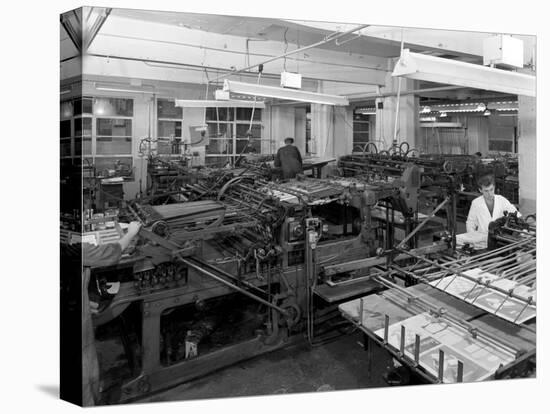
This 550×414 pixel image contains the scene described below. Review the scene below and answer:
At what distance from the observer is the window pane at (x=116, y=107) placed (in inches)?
152

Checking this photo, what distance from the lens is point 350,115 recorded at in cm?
469

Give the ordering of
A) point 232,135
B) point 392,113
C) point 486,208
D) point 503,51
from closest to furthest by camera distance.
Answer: point 503,51, point 486,208, point 392,113, point 232,135

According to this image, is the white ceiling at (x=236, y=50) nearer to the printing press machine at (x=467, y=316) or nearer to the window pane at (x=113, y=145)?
the window pane at (x=113, y=145)

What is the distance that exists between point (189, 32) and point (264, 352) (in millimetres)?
3041

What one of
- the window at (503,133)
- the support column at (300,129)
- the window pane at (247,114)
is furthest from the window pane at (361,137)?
the window at (503,133)

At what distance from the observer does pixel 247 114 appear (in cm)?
477

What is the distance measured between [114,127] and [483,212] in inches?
128

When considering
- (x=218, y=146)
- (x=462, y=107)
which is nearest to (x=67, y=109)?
(x=218, y=146)

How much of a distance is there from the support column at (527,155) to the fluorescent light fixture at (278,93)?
1.70 meters

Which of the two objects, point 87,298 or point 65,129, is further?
point 87,298

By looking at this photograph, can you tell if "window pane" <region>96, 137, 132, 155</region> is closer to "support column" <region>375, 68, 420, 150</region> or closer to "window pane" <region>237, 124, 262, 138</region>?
"window pane" <region>237, 124, 262, 138</region>

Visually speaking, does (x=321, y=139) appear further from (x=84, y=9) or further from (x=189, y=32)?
(x=84, y=9)

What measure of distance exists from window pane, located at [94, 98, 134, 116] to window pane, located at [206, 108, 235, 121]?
4.10 ft

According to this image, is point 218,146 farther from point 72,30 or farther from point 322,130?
point 72,30
